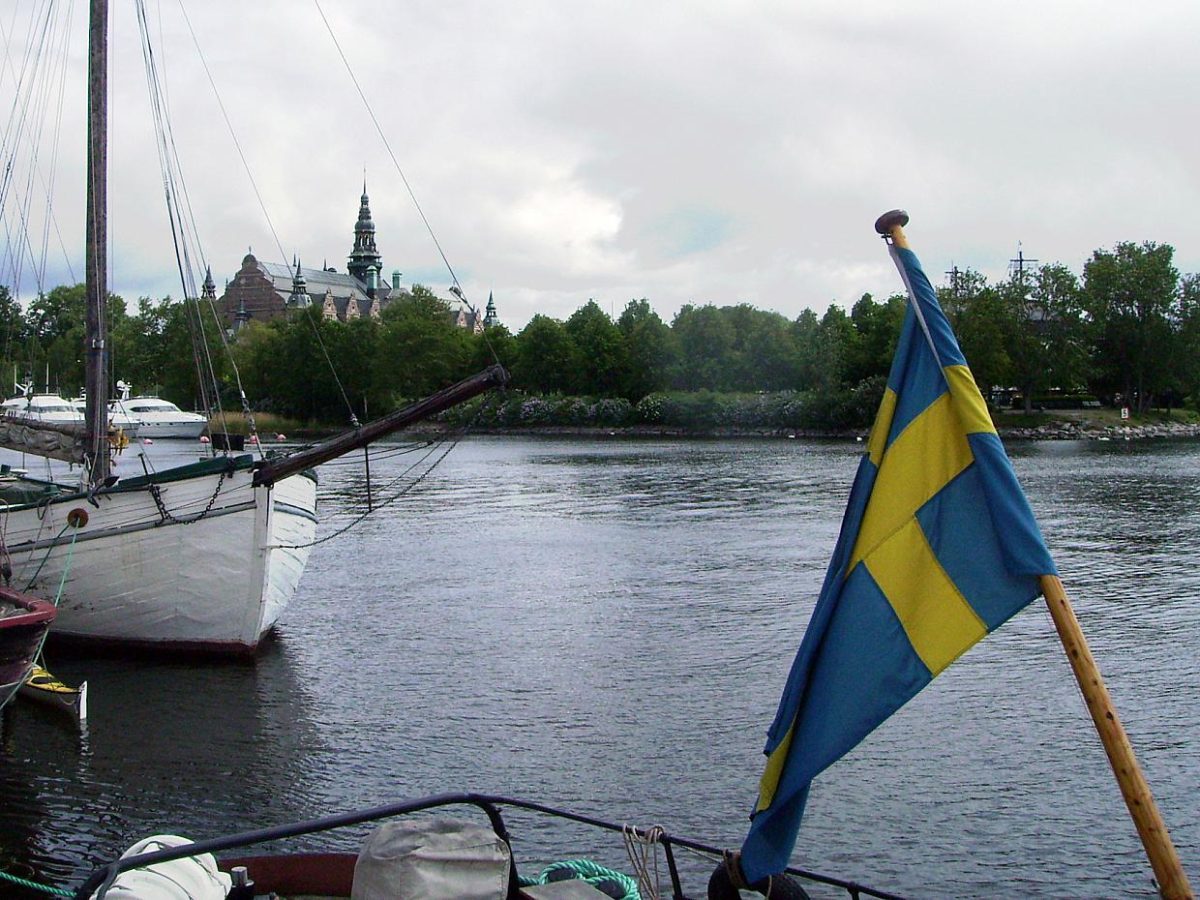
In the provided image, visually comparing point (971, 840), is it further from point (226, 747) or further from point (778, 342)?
point (778, 342)

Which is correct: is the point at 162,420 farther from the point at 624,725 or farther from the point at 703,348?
the point at 624,725

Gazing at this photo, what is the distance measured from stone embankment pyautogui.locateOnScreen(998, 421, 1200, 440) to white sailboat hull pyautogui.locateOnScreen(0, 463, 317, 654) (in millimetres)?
92228

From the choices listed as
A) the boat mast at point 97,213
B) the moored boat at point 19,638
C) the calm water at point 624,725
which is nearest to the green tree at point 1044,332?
the calm water at point 624,725

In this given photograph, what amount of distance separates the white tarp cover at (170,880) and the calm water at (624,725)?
6241 millimetres

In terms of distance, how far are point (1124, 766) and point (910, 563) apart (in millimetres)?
1246

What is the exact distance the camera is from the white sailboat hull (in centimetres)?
1922

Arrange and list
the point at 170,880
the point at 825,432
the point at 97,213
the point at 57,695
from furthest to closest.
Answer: the point at 825,432
the point at 97,213
the point at 57,695
the point at 170,880

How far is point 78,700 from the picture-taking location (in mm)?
17281

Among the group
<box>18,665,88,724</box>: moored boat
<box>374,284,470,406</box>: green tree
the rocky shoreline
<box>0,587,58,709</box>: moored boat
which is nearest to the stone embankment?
the rocky shoreline

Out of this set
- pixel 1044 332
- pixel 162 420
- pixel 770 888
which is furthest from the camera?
pixel 162 420

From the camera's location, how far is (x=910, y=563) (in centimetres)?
567

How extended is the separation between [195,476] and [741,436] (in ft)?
317

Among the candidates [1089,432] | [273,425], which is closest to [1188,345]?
[1089,432]

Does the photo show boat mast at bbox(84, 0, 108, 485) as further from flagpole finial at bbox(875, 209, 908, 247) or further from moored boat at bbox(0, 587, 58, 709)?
flagpole finial at bbox(875, 209, 908, 247)
